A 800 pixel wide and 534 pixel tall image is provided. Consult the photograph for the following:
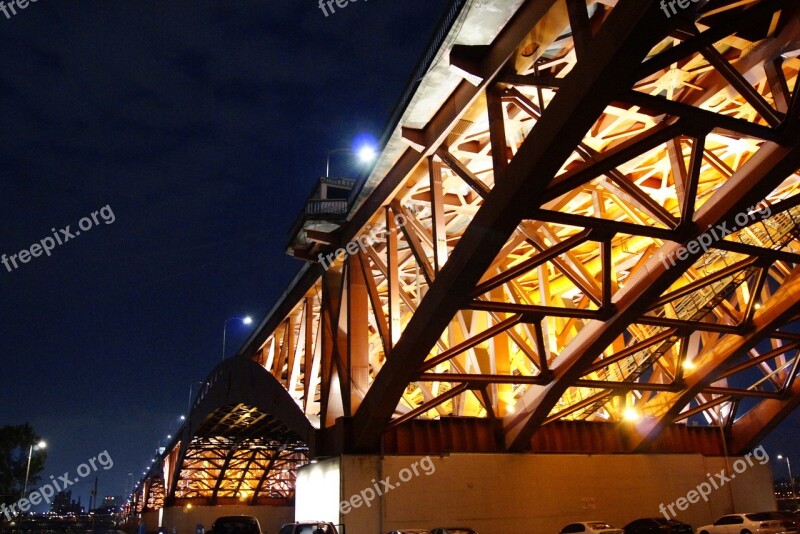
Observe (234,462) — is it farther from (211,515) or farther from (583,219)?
(583,219)

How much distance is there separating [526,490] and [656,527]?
4206 millimetres

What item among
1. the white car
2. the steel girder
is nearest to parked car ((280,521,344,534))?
the steel girder

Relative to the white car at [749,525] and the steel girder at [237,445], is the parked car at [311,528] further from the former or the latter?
the white car at [749,525]

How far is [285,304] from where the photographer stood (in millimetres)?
32594

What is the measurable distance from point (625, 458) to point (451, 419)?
7067 millimetres

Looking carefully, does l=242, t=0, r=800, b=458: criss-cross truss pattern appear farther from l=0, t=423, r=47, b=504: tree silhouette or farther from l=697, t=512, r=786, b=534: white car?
l=0, t=423, r=47, b=504: tree silhouette

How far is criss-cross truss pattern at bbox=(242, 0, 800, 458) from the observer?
499 inches

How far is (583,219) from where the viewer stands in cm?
1432

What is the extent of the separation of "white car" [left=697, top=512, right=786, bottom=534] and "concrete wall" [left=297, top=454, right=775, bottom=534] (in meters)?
2.32

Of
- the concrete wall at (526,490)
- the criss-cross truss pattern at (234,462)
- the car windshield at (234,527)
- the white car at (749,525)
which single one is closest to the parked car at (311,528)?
the concrete wall at (526,490)

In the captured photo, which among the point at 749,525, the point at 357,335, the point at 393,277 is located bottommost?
the point at 749,525

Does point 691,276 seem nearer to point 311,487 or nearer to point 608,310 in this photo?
point 608,310

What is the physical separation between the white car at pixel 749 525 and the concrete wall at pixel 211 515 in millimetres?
55347

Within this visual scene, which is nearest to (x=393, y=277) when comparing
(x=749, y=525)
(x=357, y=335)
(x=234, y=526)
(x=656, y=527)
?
(x=357, y=335)
